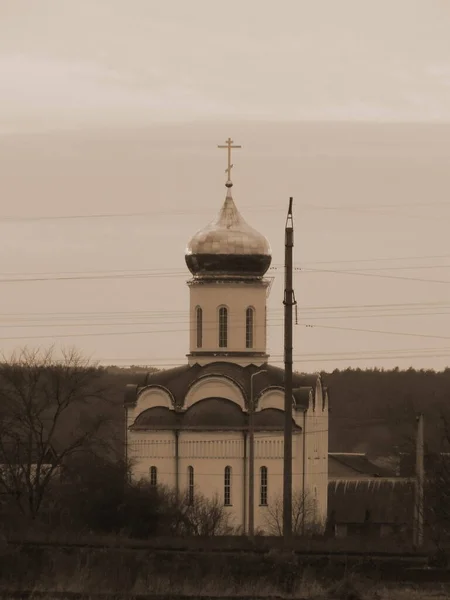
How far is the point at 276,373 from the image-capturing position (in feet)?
157

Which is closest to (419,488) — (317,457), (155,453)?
(155,453)

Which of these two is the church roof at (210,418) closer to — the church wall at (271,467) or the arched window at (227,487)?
the church wall at (271,467)

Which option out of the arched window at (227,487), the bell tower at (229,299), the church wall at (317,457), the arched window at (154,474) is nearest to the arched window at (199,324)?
the bell tower at (229,299)

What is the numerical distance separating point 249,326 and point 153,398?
2646mm

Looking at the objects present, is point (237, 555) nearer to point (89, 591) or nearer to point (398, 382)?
point (89, 591)

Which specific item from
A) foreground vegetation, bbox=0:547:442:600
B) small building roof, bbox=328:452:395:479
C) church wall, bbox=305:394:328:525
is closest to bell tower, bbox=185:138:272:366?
church wall, bbox=305:394:328:525

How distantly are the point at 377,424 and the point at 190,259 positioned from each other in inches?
1466

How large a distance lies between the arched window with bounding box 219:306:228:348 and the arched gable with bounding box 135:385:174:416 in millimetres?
1629

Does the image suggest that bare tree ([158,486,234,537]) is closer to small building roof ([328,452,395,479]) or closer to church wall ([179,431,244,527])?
church wall ([179,431,244,527])

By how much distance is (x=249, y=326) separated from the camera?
47.8 meters

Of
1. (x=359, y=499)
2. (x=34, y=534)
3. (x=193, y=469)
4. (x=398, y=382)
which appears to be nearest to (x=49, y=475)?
(x=193, y=469)

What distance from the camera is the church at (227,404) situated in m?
46.1

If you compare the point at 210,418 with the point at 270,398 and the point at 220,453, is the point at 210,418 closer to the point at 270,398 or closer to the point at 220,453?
the point at 220,453

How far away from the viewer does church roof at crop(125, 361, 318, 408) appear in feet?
155
